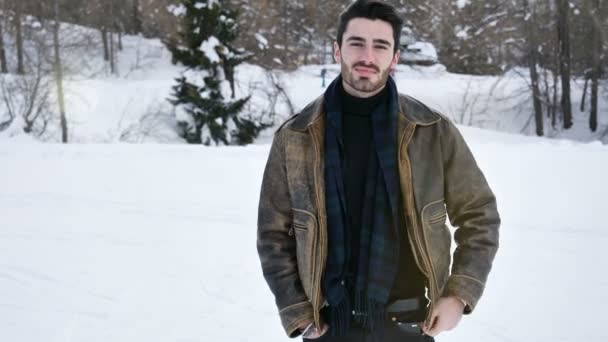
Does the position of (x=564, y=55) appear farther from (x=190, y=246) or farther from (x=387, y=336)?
(x=387, y=336)

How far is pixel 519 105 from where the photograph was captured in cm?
2284

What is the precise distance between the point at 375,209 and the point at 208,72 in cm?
1924

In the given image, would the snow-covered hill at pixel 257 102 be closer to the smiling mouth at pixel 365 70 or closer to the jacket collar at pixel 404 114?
the jacket collar at pixel 404 114

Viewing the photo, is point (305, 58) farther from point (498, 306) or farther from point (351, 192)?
point (351, 192)

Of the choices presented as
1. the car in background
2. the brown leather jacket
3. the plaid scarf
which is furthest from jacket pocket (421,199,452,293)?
the car in background

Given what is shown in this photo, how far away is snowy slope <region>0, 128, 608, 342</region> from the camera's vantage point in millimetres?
4309

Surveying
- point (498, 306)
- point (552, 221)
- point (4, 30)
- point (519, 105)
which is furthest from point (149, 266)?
point (4, 30)

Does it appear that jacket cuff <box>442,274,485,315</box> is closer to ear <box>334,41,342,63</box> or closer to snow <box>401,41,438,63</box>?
ear <box>334,41,342,63</box>

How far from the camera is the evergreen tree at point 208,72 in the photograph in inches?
774

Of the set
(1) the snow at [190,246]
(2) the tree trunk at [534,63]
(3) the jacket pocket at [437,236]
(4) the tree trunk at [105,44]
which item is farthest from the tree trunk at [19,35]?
(3) the jacket pocket at [437,236]

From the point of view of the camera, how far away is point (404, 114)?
177 cm

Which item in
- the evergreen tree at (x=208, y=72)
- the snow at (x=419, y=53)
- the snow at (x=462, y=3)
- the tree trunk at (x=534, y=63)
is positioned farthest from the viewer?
the snow at (x=462, y=3)

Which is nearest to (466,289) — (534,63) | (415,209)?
(415,209)

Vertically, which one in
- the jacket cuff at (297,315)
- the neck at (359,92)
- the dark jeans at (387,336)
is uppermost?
the neck at (359,92)
